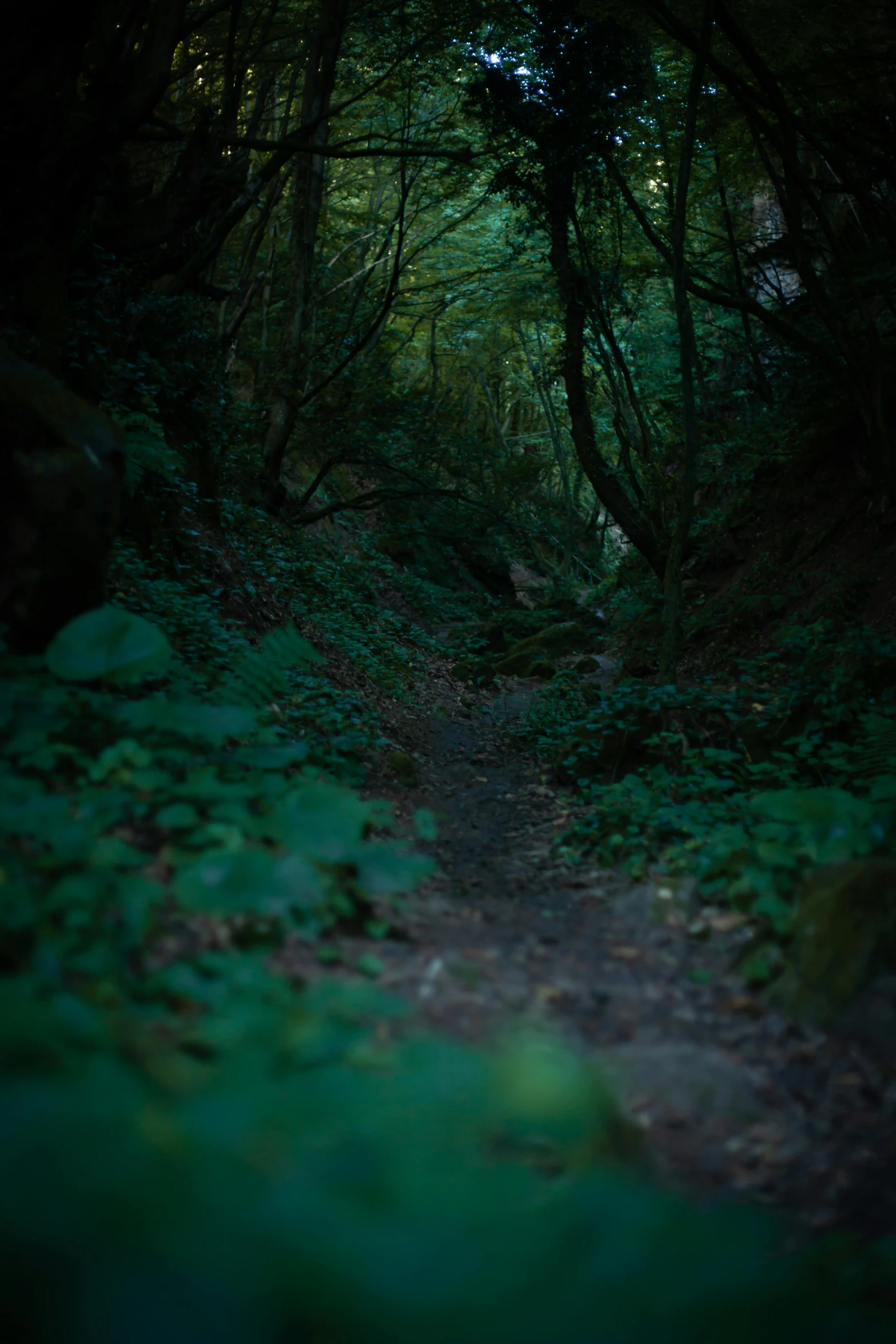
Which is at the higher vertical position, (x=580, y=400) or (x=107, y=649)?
(x=580, y=400)

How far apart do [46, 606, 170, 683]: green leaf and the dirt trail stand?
1381 mm

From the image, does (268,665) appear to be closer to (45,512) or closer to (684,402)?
(45,512)

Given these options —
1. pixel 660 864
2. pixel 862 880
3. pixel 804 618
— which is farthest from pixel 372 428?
pixel 862 880

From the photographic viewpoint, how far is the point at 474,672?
42.3 feet

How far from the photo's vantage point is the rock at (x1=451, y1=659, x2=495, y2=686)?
12.7 m

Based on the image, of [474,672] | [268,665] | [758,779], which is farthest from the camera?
[474,672]

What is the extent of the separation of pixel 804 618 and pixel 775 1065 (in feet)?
25.3

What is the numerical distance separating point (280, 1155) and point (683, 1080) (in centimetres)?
130

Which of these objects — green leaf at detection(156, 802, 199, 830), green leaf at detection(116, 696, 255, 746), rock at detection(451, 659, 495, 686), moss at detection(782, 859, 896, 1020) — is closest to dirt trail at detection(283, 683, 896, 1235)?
moss at detection(782, 859, 896, 1020)

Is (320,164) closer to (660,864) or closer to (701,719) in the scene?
(701,719)

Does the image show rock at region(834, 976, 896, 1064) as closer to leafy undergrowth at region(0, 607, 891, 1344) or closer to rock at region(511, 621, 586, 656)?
leafy undergrowth at region(0, 607, 891, 1344)

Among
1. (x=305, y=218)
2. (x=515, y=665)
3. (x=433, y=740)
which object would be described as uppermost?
(x=305, y=218)

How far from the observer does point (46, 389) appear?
408cm

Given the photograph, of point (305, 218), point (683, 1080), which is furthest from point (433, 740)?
point (305, 218)
